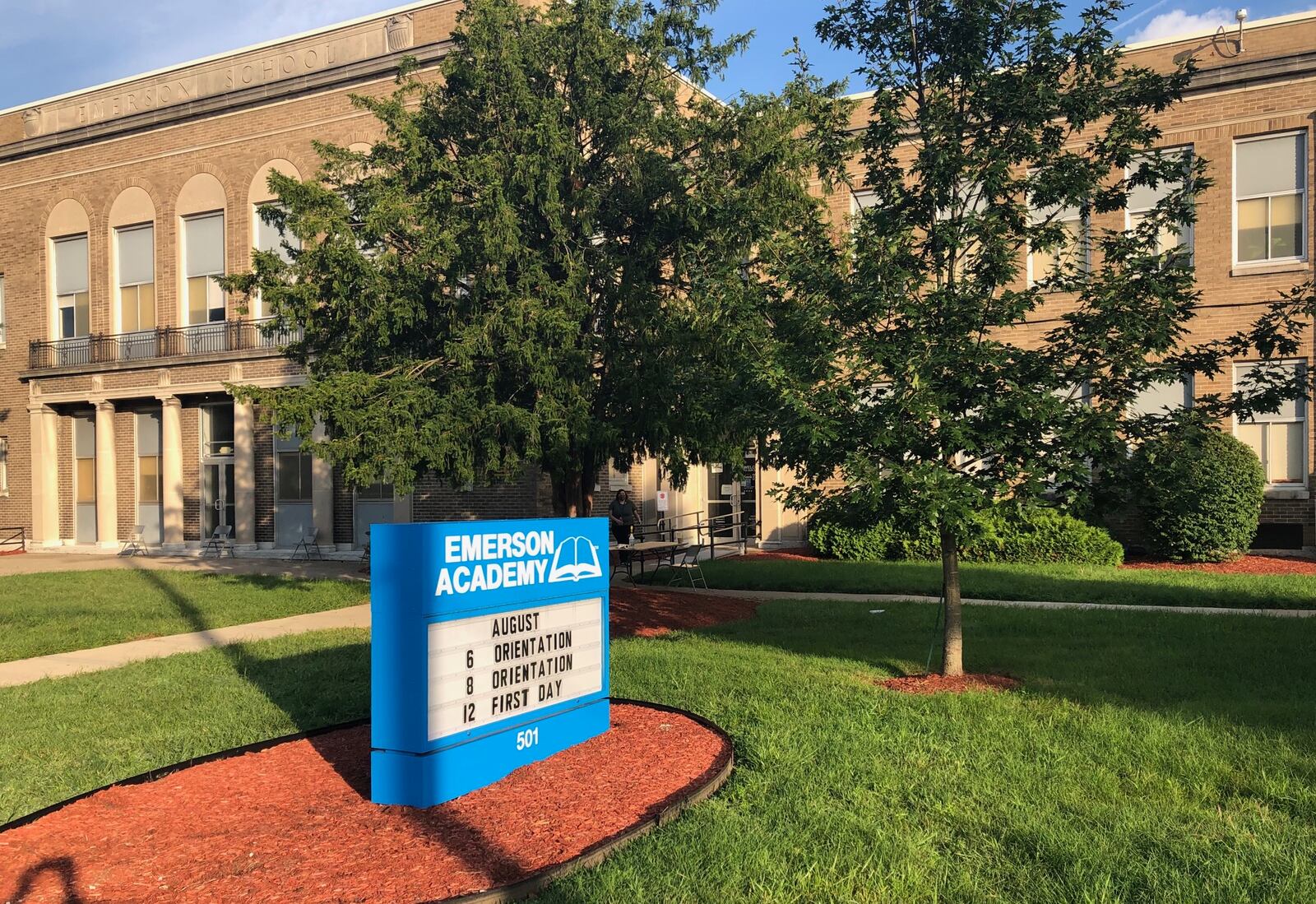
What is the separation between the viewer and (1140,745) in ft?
20.9

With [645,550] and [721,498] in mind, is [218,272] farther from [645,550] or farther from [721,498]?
[645,550]

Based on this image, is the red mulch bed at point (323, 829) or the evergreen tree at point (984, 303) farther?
the evergreen tree at point (984, 303)

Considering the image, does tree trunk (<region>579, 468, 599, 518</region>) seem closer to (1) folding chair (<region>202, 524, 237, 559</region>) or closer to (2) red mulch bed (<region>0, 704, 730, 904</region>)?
(2) red mulch bed (<region>0, 704, 730, 904</region>)

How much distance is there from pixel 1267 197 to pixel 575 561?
18.7m

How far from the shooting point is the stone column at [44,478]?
2867 centimetres

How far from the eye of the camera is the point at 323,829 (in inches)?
208

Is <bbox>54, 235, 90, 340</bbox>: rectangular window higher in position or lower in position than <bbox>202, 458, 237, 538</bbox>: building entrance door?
higher

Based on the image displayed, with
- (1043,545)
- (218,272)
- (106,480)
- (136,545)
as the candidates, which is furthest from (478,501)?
(106,480)

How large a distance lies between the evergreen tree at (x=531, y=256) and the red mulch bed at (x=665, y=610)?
72.6 inches

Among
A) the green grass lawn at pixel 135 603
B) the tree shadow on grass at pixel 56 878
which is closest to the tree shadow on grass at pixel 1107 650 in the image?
the tree shadow on grass at pixel 56 878

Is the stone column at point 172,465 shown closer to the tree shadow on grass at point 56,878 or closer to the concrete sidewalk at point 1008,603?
the concrete sidewalk at point 1008,603

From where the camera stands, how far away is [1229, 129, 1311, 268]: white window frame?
1945cm

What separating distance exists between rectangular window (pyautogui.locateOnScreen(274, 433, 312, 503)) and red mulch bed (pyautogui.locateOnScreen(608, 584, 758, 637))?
12.2 meters

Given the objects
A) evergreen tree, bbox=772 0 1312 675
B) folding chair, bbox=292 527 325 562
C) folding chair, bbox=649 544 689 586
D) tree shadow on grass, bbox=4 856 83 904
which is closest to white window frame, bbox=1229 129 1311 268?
folding chair, bbox=649 544 689 586
